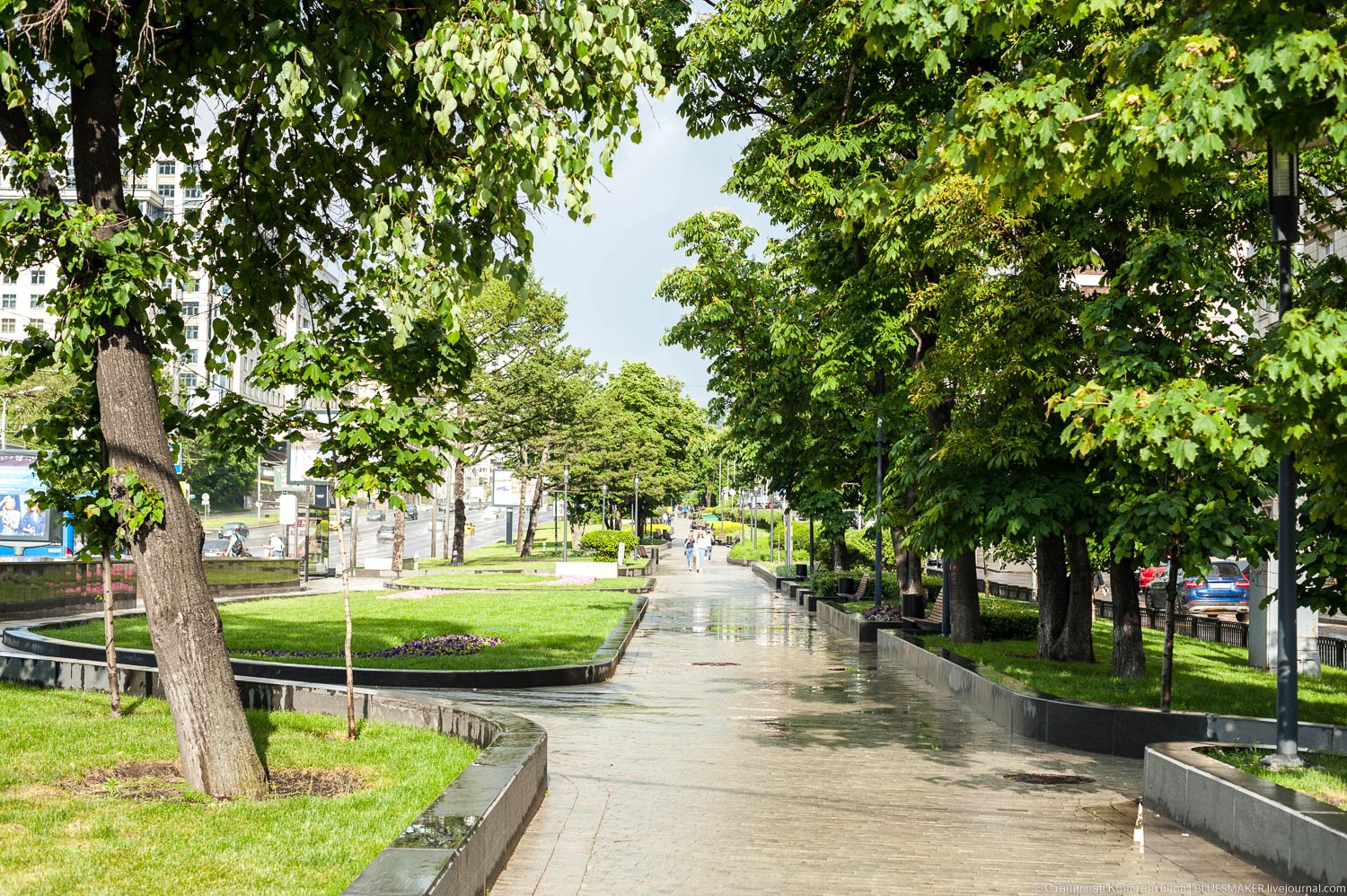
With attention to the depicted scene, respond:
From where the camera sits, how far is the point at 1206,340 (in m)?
13.4

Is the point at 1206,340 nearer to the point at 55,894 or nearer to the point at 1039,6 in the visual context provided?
the point at 1039,6

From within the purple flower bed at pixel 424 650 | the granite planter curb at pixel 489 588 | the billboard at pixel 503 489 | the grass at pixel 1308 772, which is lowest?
the granite planter curb at pixel 489 588

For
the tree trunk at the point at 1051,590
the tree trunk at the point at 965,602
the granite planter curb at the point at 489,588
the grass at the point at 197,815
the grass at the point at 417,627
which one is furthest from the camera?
the granite planter curb at the point at 489,588

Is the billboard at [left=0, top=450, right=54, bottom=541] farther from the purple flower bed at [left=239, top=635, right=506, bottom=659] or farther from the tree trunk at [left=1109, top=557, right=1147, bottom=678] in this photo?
the tree trunk at [left=1109, top=557, right=1147, bottom=678]

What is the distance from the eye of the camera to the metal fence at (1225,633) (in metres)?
21.3

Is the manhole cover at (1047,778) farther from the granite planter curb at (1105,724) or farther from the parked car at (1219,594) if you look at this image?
the parked car at (1219,594)

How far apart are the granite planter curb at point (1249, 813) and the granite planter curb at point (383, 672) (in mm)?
9229

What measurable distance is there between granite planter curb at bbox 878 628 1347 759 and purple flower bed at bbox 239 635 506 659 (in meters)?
7.99

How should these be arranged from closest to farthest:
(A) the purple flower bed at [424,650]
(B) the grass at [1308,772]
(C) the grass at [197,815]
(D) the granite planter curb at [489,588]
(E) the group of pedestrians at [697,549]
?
(C) the grass at [197,815] < (B) the grass at [1308,772] < (A) the purple flower bed at [424,650] < (D) the granite planter curb at [489,588] < (E) the group of pedestrians at [697,549]

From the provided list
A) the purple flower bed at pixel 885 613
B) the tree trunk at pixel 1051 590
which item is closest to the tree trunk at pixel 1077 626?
the tree trunk at pixel 1051 590

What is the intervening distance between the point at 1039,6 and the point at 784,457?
26.7m

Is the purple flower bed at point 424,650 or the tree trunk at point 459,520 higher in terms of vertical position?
the tree trunk at point 459,520

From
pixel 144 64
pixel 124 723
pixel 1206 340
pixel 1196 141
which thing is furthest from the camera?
pixel 1206 340

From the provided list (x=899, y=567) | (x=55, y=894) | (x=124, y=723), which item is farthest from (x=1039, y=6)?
(x=899, y=567)
